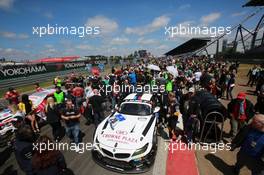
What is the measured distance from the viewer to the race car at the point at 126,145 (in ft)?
14.3

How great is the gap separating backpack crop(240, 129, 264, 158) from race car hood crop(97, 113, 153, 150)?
231 cm

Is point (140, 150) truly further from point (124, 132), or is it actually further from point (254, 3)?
point (254, 3)

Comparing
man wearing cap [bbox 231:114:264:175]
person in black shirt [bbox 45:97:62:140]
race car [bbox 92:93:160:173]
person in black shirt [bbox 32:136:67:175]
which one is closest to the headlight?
race car [bbox 92:93:160:173]

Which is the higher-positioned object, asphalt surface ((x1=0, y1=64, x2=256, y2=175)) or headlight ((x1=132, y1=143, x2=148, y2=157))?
headlight ((x1=132, y1=143, x2=148, y2=157))

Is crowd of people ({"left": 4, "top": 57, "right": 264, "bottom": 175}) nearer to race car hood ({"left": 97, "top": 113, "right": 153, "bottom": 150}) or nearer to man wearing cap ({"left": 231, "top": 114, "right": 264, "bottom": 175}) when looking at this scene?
man wearing cap ({"left": 231, "top": 114, "right": 264, "bottom": 175})

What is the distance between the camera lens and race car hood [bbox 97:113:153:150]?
4488 mm

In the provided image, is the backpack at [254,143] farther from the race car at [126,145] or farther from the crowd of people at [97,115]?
the race car at [126,145]

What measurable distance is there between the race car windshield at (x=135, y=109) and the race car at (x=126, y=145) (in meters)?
0.33

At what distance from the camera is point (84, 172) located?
457 cm

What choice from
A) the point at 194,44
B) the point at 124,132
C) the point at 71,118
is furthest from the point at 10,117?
the point at 194,44

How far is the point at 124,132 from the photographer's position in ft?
16.0

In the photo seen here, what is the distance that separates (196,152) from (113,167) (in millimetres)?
2759

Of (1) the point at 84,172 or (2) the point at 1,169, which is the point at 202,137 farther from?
(2) the point at 1,169

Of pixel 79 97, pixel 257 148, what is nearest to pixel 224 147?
pixel 257 148
